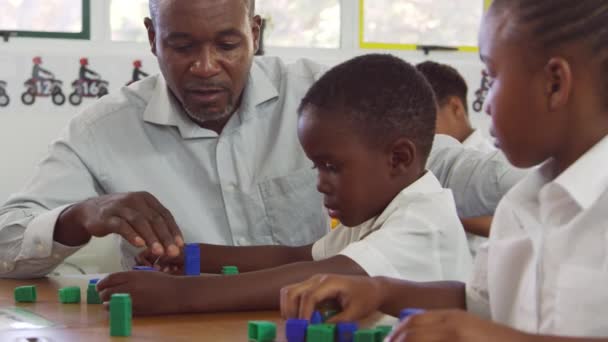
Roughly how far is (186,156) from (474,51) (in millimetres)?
2646

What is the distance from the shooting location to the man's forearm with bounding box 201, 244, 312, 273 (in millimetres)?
1747

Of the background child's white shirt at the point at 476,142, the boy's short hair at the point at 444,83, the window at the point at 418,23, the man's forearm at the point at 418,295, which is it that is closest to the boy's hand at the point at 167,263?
the man's forearm at the point at 418,295

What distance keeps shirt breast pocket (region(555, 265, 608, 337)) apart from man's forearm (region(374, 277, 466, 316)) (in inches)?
9.6

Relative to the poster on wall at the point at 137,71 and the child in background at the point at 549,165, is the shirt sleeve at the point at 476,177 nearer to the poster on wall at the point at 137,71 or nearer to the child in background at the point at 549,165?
the child in background at the point at 549,165

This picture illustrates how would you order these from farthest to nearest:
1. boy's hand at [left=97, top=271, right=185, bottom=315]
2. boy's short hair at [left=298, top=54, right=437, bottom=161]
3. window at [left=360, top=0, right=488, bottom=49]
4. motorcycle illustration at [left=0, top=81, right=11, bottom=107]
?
window at [left=360, top=0, right=488, bottom=49], motorcycle illustration at [left=0, top=81, right=11, bottom=107], boy's short hair at [left=298, top=54, right=437, bottom=161], boy's hand at [left=97, top=271, right=185, bottom=315]

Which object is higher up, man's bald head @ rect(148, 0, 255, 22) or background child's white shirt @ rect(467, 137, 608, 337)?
man's bald head @ rect(148, 0, 255, 22)

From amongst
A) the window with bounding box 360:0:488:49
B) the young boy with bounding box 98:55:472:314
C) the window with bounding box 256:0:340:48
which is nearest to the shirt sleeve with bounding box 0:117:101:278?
the young boy with bounding box 98:55:472:314

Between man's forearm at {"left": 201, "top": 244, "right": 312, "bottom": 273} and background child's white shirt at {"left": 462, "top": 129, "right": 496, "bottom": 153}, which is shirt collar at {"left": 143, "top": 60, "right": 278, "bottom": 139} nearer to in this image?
man's forearm at {"left": 201, "top": 244, "right": 312, "bottom": 273}

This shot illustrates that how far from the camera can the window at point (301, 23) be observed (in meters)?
4.07

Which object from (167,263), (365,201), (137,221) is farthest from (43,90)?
(365,201)

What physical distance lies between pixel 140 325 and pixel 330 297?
0.28 meters

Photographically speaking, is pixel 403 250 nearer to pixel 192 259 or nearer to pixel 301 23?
pixel 192 259

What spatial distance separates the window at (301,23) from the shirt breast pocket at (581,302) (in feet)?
10.5

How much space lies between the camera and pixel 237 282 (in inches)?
53.1
